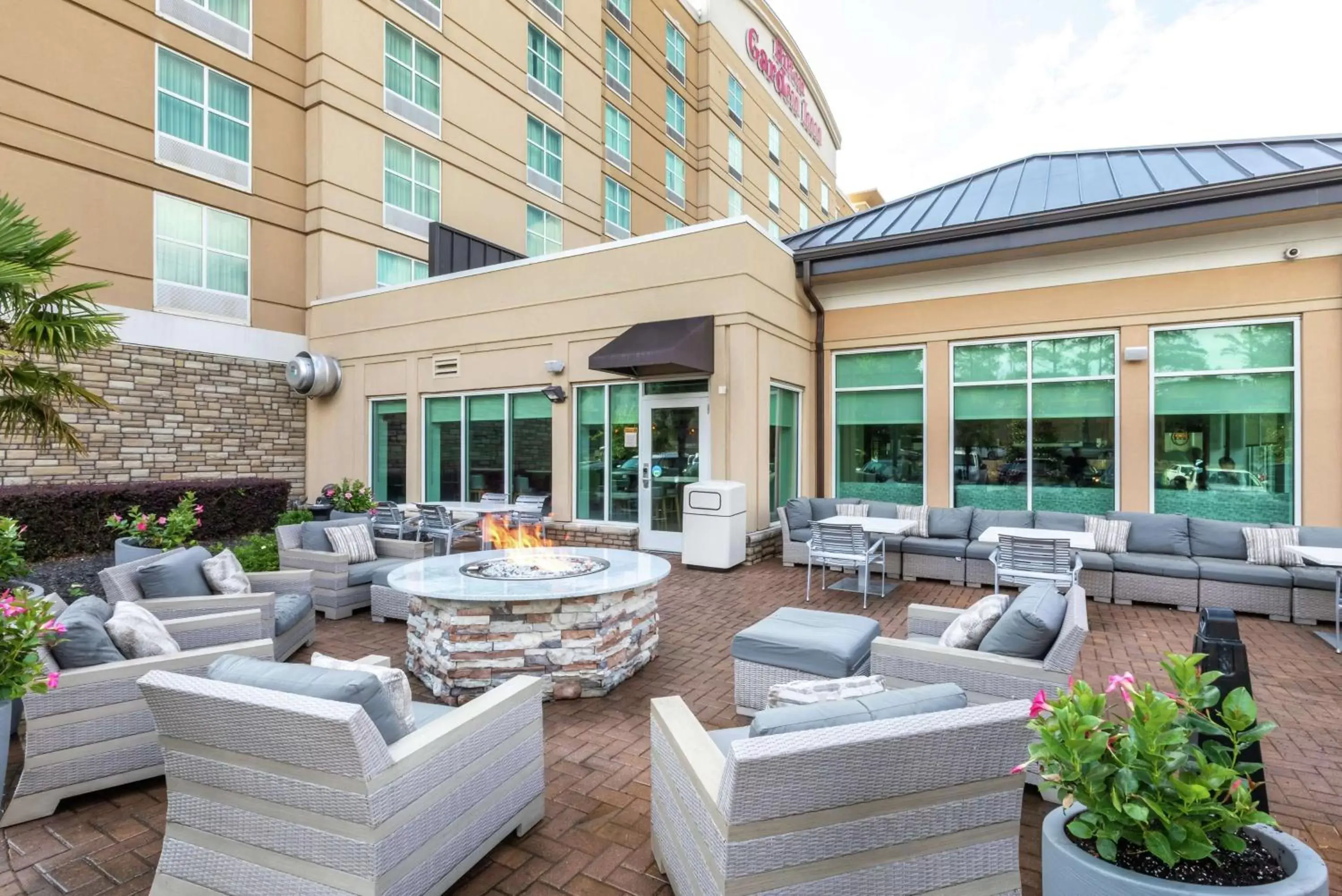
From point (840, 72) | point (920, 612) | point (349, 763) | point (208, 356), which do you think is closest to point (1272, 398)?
point (920, 612)

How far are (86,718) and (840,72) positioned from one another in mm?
34073

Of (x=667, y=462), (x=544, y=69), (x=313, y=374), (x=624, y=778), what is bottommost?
(x=624, y=778)

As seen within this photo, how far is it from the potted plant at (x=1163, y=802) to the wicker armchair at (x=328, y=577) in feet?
18.3

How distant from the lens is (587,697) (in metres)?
4.07

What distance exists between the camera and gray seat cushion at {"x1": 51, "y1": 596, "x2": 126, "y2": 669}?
9.56 ft

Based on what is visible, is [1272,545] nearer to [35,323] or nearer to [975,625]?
[975,625]

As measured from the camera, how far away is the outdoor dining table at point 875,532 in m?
6.88

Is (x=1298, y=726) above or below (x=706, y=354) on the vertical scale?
below

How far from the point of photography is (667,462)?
29.7 feet

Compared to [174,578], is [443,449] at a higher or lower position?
higher

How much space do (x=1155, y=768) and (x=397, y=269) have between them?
47.2ft

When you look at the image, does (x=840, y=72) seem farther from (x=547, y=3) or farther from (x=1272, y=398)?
(x=1272, y=398)

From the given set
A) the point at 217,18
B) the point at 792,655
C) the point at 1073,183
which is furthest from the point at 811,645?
the point at 217,18

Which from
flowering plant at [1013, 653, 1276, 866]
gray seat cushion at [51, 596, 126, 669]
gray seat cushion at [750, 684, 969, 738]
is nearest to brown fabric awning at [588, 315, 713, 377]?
gray seat cushion at [51, 596, 126, 669]
